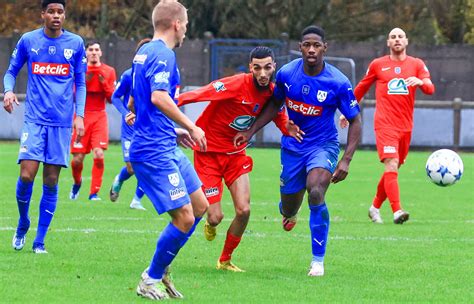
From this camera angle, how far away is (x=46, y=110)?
1070 centimetres

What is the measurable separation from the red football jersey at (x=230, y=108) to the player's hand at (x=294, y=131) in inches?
2.4

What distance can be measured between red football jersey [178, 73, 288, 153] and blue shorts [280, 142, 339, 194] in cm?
25

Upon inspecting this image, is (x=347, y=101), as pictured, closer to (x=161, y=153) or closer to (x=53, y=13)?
(x=161, y=153)

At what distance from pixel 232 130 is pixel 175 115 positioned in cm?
275

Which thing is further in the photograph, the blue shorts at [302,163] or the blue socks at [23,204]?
the blue socks at [23,204]

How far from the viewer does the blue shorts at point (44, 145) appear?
1059cm

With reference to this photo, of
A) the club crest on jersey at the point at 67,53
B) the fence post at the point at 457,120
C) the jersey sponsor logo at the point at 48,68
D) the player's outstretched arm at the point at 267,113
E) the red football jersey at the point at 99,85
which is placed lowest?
the fence post at the point at 457,120

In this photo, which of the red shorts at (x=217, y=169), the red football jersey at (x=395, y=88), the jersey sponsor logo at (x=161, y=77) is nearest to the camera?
the jersey sponsor logo at (x=161, y=77)

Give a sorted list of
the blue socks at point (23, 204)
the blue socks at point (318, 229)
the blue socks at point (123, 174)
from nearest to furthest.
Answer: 1. the blue socks at point (318, 229)
2. the blue socks at point (23, 204)
3. the blue socks at point (123, 174)

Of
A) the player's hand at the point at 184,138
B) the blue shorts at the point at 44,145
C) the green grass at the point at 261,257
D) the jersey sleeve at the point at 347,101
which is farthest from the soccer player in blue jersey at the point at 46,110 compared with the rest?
the player's hand at the point at 184,138

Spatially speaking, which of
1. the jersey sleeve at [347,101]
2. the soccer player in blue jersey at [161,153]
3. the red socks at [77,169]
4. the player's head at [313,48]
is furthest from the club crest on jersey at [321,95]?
the red socks at [77,169]

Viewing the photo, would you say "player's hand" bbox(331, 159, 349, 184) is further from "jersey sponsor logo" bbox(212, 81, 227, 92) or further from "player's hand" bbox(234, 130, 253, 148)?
"jersey sponsor logo" bbox(212, 81, 227, 92)

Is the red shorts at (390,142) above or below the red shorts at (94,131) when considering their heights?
above

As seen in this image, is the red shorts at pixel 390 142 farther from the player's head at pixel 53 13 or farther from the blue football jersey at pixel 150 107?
the blue football jersey at pixel 150 107
